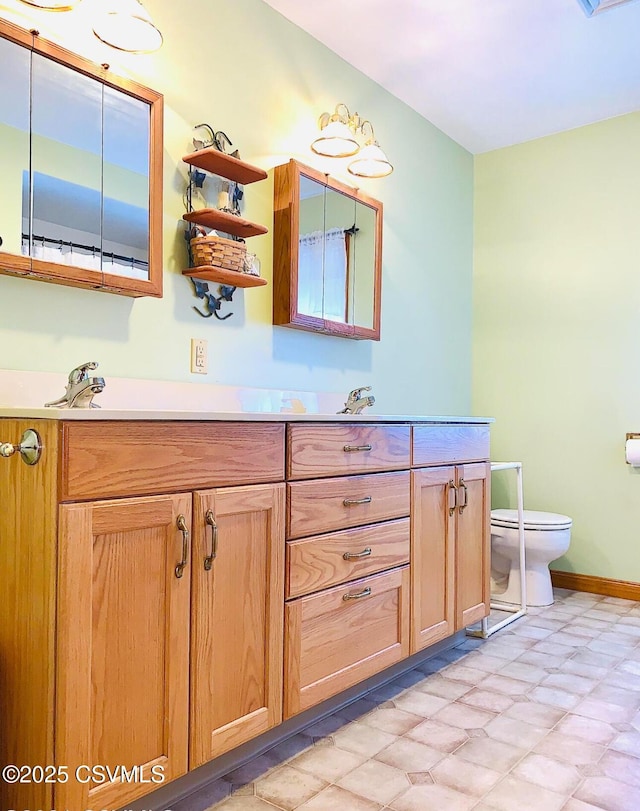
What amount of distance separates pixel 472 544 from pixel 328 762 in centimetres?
105

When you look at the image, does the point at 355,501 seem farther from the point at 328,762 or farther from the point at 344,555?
the point at 328,762

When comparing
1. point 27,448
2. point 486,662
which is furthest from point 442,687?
point 27,448

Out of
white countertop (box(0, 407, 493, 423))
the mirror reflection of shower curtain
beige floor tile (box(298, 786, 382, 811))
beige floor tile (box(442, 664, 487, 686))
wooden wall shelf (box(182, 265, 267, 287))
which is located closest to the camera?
white countertop (box(0, 407, 493, 423))

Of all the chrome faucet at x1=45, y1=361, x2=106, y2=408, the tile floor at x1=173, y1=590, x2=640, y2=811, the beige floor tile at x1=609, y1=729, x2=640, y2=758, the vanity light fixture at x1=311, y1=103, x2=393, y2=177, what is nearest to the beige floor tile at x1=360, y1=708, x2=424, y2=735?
the tile floor at x1=173, y1=590, x2=640, y2=811

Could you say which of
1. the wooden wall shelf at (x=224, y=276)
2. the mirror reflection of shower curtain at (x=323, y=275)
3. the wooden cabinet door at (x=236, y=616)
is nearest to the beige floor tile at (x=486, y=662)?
the wooden cabinet door at (x=236, y=616)

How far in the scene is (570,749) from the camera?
1.74 meters

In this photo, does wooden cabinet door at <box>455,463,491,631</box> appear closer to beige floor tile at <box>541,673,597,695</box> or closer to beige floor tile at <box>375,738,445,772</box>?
beige floor tile at <box>541,673,597,695</box>

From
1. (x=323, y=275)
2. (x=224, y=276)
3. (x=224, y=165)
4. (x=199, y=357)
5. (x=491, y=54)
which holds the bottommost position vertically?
(x=199, y=357)

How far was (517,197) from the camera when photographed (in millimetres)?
3604

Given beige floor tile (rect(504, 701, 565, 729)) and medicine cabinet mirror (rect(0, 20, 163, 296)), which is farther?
beige floor tile (rect(504, 701, 565, 729))

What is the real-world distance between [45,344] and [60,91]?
2.15 ft

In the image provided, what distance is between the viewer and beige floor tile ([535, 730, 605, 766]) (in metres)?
1.69

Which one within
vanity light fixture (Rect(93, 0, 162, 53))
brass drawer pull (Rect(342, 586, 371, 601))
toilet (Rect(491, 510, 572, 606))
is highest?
vanity light fixture (Rect(93, 0, 162, 53))

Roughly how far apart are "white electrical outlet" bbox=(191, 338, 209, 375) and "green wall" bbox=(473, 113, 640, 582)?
207 cm
